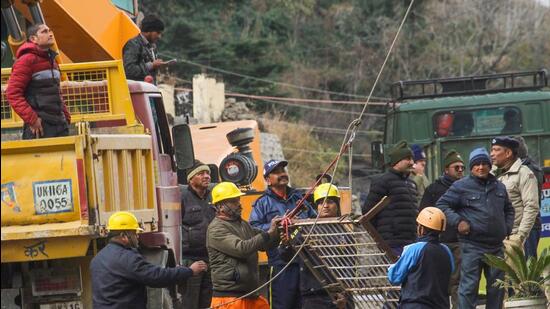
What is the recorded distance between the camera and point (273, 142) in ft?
100

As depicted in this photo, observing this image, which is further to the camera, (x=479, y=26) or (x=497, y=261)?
(x=479, y=26)

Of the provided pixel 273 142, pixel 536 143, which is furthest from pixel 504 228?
pixel 273 142

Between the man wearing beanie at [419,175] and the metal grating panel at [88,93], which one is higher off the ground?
the metal grating panel at [88,93]

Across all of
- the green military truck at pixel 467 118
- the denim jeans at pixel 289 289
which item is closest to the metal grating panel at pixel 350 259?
the denim jeans at pixel 289 289

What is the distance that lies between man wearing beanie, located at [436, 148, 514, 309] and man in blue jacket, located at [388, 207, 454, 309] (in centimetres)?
306

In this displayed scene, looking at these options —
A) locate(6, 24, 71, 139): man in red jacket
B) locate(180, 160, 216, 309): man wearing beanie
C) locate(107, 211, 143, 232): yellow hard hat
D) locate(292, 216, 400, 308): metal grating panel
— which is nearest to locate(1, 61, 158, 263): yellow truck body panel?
locate(107, 211, 143, 232): yellow hard hat

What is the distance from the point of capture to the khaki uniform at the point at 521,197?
578 inches

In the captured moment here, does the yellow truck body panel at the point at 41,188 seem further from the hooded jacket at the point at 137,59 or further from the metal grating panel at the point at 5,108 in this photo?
the hooded jacket at the point at 137,59

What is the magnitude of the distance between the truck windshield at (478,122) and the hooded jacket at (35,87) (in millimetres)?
11977

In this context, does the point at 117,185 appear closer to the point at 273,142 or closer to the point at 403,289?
the point at 403,289

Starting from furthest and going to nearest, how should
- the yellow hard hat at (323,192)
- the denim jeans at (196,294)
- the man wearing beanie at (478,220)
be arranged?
Answer: 1. the denim jeans at (196,294)
2. the man wearing beanie at (478,220)
3. the yellow hard hat at (323,192)

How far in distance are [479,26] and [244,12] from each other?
8063 millimetres

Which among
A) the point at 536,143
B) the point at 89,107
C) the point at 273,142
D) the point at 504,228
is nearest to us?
the point at 89,107

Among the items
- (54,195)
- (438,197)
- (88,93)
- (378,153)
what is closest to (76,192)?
(54,195)
